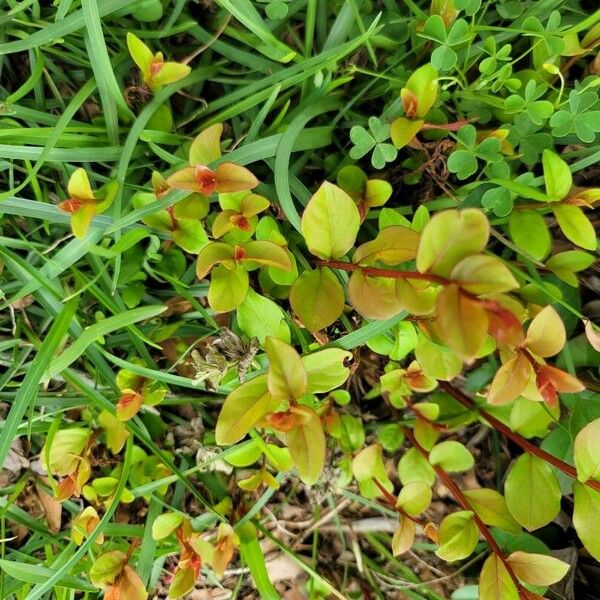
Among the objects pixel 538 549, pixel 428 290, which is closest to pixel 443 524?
pixel 538 549

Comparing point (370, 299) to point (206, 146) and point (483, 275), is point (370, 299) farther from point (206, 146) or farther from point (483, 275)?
point (206, 146)

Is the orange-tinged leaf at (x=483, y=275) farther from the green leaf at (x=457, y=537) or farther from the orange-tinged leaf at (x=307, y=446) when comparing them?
the green leaf at (x=457, y=537)

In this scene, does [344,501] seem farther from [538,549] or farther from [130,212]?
[130,212]

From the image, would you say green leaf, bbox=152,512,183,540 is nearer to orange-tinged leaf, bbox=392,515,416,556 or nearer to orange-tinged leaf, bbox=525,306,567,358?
orange-tinged leaf, bbox=392,515,416,556

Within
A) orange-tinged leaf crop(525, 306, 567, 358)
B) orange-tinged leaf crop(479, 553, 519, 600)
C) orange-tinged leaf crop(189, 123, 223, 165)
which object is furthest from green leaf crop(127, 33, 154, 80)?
orange-tinged leaf crop(479, 553, 519, 600)

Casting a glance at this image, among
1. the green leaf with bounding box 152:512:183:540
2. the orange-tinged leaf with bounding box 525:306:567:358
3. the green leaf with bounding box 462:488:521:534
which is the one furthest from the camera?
the green leaf with bounding box 152:512:183:540

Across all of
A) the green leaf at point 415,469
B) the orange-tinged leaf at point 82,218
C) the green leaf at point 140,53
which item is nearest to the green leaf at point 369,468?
the green leaf at point 415,469

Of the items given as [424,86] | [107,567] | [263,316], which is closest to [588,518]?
[263,316]
